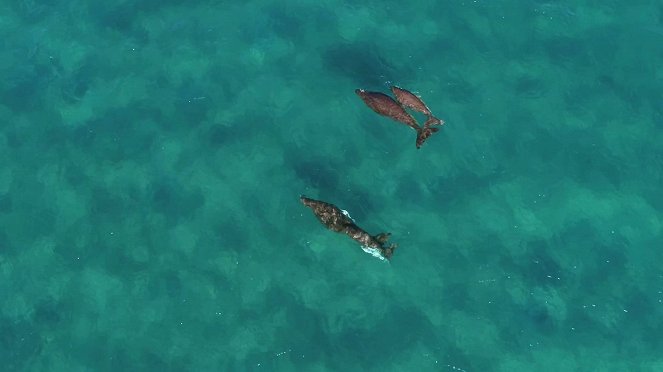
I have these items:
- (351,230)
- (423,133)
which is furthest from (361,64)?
Result: (351,230)

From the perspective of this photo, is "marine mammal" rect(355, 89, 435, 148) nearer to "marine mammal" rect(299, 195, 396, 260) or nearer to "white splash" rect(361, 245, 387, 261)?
"marine mammal" rect(299, 195, 396, 260)

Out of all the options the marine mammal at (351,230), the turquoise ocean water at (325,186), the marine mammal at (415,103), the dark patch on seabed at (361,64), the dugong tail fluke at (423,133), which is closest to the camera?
the turquoise ocean water at (325,186)

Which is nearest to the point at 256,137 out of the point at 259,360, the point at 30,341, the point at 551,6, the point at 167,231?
the point at 167,231

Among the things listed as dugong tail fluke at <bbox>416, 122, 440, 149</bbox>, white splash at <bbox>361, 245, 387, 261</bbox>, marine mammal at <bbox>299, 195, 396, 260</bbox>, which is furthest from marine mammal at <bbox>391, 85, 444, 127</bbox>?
white splash at <bbox>361, 245, 387, 261</bbox>

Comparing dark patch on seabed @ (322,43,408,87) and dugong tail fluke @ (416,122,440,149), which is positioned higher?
dark patch on seabed @ (322,43,408,87)

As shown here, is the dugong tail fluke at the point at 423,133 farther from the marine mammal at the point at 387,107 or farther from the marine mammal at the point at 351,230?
the marine mammal at the point at 351,230

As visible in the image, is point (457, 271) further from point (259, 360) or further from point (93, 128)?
point (93, 128)

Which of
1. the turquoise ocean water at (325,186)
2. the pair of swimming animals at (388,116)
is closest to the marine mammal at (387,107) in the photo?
the pair of swimming animals at (388,116)
